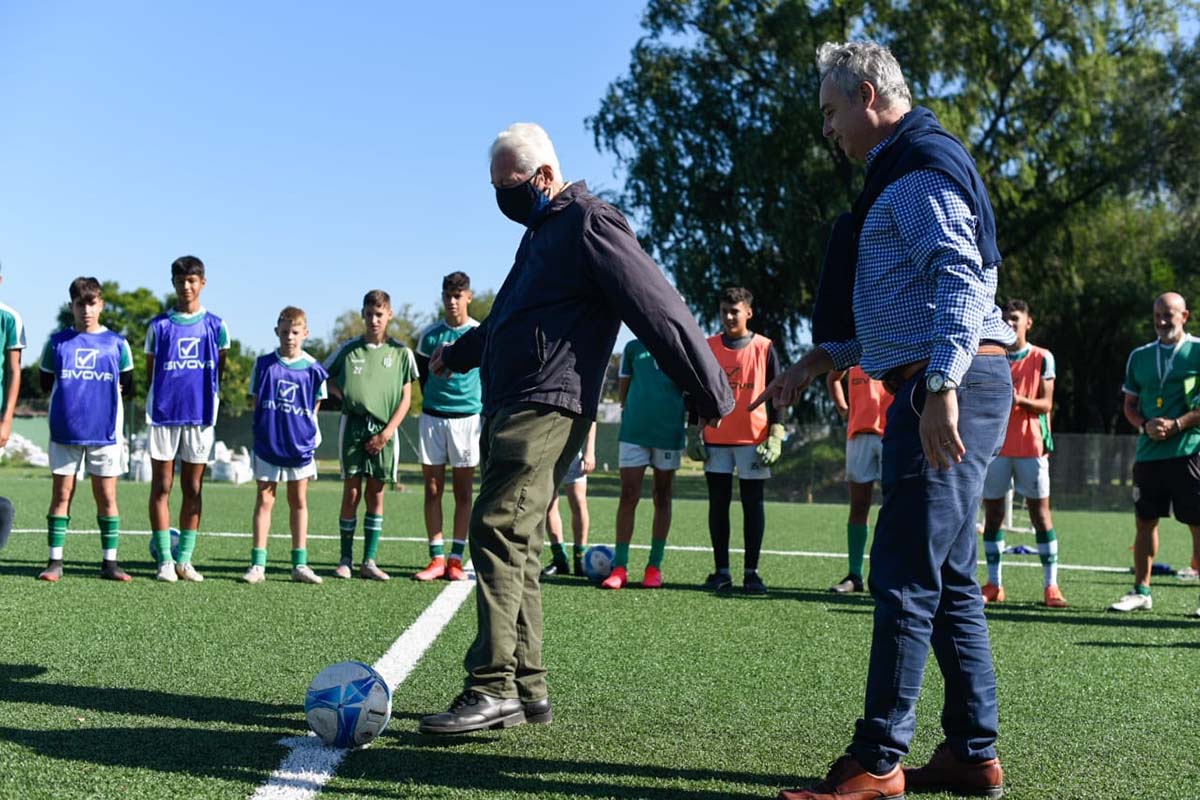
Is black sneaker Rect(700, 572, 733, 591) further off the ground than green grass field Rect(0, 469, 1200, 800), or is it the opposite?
black sneaker Rect(700, 572, 733, 591)

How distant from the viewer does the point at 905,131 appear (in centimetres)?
355

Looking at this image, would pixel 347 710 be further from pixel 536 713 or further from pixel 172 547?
pixel 172 547

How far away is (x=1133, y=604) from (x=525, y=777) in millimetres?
6073

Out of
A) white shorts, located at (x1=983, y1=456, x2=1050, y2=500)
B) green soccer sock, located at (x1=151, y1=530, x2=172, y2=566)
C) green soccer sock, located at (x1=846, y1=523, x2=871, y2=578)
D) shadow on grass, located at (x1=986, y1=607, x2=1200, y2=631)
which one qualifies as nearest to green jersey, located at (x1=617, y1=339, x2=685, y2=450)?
green soccer sock, located at (x1=846, y1=523, x2=871, y2=578)

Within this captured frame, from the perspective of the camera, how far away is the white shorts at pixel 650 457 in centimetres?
916

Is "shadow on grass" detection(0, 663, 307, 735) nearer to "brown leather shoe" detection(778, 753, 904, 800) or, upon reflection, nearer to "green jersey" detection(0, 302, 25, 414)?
"brown leather shoe" detection(778, 753, 904, 800)

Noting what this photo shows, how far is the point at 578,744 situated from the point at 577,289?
159 centimetres

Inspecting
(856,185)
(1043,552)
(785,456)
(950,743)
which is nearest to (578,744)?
(950,743)

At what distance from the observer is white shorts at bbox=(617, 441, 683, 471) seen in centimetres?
916

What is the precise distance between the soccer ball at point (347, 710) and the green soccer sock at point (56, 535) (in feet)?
16.6

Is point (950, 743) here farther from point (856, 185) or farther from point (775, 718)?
point (856, 185)

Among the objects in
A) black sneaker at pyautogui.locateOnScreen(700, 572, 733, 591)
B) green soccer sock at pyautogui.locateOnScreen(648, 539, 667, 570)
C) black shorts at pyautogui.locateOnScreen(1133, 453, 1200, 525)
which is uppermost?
black shorts at pyautogui.locateOnScreen(1133, 453, 1200, 525)

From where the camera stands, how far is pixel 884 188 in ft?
11.6

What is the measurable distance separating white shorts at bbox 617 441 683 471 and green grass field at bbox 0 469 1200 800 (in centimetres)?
92
